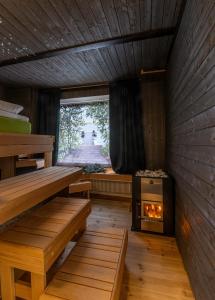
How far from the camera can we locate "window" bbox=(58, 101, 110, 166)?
402 centimetres

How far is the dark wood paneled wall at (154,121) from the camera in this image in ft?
10.7

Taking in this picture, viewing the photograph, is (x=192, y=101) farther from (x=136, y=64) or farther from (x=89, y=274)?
(x=136, y=64)

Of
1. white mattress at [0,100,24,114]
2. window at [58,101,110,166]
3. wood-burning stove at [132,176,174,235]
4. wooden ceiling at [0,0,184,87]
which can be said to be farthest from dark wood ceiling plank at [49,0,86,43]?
wood-burning stove at [132,176,174,235]

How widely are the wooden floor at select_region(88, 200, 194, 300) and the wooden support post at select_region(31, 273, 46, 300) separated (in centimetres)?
70

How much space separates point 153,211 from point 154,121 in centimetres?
170

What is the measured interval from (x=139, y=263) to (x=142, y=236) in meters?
0.53

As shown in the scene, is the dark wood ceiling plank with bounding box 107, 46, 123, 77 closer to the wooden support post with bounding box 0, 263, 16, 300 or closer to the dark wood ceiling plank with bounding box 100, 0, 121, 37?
the dark wood ceiling plank with bounding box 100, 0, 121, 37

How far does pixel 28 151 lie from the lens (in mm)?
1711

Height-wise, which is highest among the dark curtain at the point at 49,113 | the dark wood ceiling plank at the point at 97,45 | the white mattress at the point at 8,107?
the dark wood ceiling plank at the point at 97,45

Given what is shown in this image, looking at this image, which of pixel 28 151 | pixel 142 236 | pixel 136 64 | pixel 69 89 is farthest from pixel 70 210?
pixel 69 89

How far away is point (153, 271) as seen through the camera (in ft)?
5.61

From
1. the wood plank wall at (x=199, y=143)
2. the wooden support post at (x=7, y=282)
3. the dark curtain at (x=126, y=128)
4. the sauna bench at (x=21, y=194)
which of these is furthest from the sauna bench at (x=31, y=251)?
the dark curtain at (x=126, y=128)

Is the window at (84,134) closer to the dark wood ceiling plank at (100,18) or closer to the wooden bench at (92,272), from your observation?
the dark wood ceiling plank at (100,18)

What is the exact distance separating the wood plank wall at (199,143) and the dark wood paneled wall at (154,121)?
1.55 m
